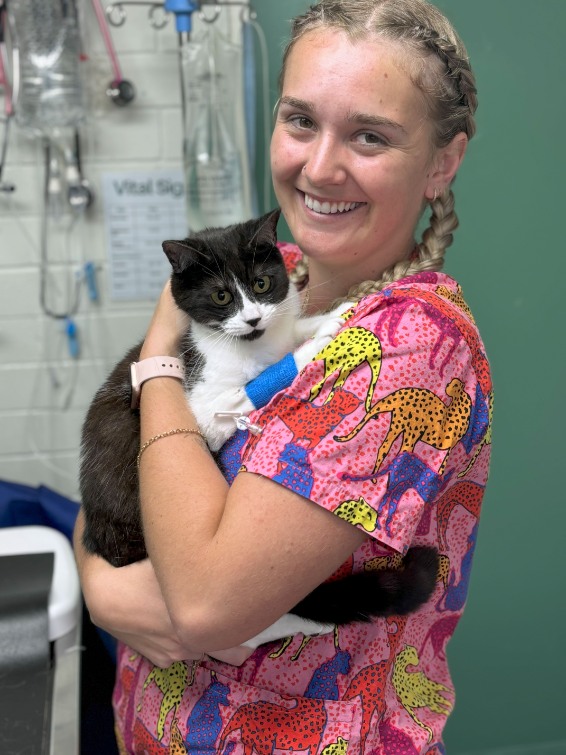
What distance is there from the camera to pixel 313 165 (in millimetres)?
1018

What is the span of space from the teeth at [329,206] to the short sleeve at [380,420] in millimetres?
210

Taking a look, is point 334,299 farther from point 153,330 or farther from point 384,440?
point 384,440

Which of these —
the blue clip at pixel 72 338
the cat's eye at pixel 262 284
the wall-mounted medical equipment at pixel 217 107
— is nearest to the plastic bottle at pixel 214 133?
the wall-mounted medical equipment at pixel 217 107

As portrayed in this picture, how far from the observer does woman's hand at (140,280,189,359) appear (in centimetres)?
116

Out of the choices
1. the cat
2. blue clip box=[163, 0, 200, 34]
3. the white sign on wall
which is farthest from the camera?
the white sign on wall

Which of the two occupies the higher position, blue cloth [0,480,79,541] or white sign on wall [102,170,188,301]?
white sign on wall [102,170,188,301]

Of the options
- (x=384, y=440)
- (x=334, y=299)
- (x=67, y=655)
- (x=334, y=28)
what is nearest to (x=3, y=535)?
(x=67, y=655)

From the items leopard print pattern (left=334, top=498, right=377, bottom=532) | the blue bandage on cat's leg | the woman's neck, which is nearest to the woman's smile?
the woman's neck

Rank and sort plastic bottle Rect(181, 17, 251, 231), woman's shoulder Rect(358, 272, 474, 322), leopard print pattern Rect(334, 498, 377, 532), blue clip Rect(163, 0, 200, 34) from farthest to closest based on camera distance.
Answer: plastic bottle Rect(181, 17, 251, 231)
blue clip Rect(163, 0, 200, 34)
woman's shoulder Rect(358, 272, 474, 322)
leopard print pattern Rect(334, 498, 377, 532)

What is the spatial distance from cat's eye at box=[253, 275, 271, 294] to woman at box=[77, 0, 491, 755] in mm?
100

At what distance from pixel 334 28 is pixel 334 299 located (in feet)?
1.36

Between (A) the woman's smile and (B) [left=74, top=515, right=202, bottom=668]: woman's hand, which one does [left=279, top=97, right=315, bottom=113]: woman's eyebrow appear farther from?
(B) [left=74, top=515, right=202, bottom=668]: woman's hand

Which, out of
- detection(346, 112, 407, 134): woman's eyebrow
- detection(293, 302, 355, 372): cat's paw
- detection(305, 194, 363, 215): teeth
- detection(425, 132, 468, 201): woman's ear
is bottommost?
detection(293, 302, 355, 372): cat's paw

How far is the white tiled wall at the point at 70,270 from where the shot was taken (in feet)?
6.08
